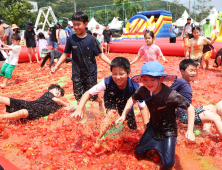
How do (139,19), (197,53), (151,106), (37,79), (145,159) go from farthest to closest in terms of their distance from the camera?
1. (139,19)
2. (37,79)
3. (197,53)
4. (145,159)
5. (151,106)

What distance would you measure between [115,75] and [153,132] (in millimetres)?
1015

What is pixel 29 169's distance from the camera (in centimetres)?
275

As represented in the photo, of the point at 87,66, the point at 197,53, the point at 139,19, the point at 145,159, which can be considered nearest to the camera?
the point at 145,159

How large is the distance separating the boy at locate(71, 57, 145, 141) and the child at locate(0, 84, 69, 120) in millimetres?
1632

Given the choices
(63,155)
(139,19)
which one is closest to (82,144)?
(63,155)

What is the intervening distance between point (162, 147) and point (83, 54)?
2424 mm

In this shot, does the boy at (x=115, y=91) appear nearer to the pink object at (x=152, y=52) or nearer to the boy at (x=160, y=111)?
the boy at (x=160, y=111)

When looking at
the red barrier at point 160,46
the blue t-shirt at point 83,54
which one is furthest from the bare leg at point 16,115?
the red barrier at point 160,46

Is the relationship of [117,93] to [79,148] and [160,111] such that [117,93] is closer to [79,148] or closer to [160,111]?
[160,111]

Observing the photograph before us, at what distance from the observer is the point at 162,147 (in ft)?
8.91

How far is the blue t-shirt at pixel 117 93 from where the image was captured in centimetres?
326

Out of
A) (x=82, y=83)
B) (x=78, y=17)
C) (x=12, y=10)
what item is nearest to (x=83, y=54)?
(x=82, y=83)

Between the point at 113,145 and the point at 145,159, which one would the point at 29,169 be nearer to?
the point at 113,145

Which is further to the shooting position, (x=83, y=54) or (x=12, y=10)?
(x=12, y=10)
